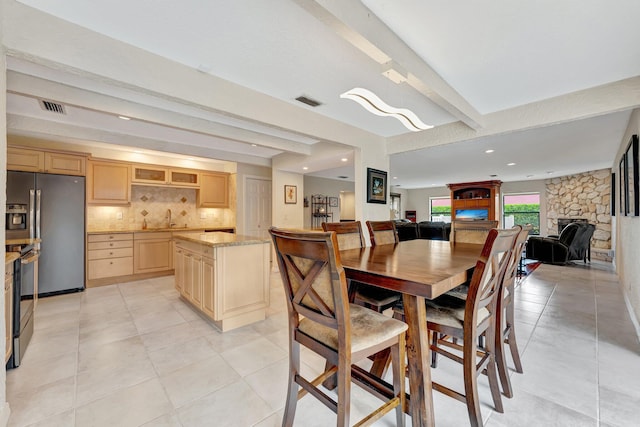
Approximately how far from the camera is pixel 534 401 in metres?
1.66

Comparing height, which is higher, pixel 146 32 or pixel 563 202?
pixel 146 32

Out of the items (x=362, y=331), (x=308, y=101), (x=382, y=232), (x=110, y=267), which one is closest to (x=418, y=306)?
(x=362, y=331)

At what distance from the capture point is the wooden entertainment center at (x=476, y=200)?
8.91 meters

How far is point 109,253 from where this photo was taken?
431 cm

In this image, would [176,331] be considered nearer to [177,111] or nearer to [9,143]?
[177,111]

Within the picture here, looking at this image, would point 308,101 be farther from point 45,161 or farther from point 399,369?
point 45,161

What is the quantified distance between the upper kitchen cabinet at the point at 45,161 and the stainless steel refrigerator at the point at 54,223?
0.13 meters

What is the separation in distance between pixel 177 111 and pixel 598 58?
13.0 feet

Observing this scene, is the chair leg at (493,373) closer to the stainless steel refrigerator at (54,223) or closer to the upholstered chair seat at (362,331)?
the upholstered chair seat at (362,331)

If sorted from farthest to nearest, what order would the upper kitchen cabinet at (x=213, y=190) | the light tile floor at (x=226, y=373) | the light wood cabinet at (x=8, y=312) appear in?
the upper kitchen cabinet at (x=213, y=190)
the light wood cabinet at (x=8, y=312)
the light tile floor at (x=226, y=373)

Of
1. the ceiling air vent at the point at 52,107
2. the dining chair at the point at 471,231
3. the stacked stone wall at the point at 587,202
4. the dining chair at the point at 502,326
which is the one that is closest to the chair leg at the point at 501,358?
the dining chair at the point at 502,326

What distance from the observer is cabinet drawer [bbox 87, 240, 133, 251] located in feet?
13.7

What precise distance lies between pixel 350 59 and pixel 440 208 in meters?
10.5

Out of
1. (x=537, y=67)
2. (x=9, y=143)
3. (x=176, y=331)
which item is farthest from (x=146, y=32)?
(x=9, y=143)
